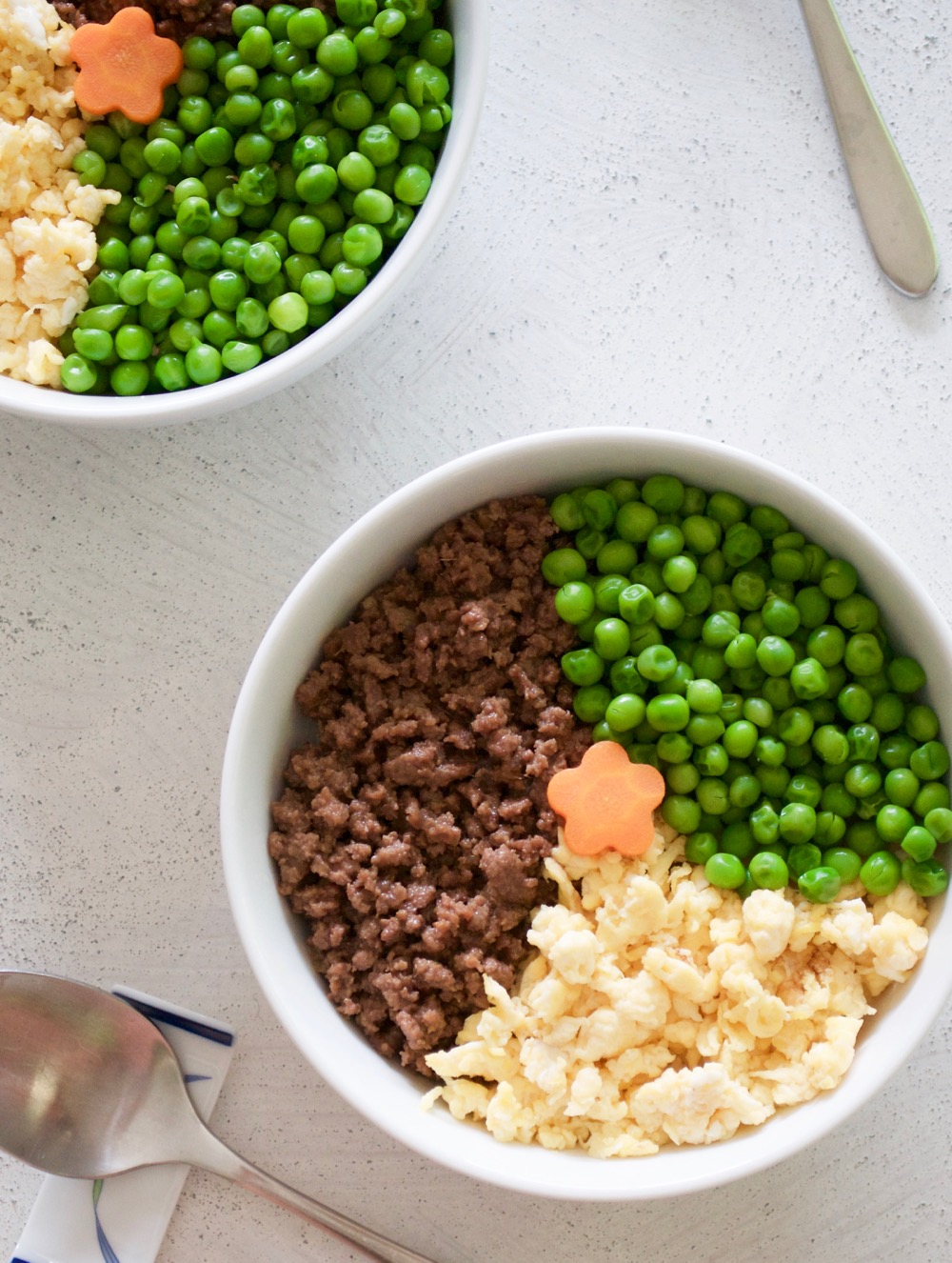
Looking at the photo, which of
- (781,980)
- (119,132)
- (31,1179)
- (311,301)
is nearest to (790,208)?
(311,301)

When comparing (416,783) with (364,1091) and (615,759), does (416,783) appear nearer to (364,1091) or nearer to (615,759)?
(615,759)

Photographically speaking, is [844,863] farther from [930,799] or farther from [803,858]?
[930,799]

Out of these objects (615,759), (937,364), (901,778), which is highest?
(937,364)

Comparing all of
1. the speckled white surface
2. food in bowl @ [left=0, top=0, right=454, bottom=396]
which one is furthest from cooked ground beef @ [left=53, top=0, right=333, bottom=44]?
the speckled white surface

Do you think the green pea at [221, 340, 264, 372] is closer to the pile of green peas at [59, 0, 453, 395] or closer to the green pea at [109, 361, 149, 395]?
the pile of green peas at [59, 0, 453, 395]

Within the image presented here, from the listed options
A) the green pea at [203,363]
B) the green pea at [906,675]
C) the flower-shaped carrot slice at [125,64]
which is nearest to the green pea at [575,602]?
the green pea at [906,675]

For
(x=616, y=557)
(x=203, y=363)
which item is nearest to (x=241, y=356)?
(x=203, y=363)

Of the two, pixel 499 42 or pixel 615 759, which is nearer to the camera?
pixel 615 759
